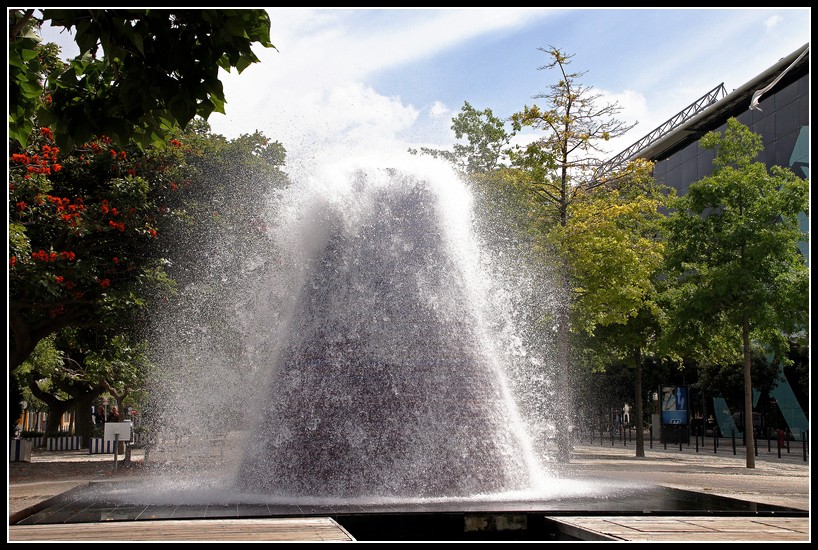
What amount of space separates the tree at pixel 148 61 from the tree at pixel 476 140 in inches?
1020

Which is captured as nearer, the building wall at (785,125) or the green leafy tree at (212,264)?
the green leafy tree at (212,264)

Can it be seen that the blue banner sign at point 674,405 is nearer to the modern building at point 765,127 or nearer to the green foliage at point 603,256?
the modern building at point 765,127

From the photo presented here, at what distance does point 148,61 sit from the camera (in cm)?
550

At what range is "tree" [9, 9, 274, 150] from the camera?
5316 millimetres

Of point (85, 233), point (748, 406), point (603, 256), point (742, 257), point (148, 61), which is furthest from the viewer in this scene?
point (603, 256)

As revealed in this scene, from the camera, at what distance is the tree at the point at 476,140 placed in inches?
1258

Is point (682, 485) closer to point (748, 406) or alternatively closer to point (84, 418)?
point (748, 406)

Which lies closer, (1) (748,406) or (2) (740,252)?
(1) (748,406)

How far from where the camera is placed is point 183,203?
2081 centimetres

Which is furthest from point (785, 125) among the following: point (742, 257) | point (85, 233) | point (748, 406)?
point (85, 233)

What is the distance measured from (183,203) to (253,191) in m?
3.66

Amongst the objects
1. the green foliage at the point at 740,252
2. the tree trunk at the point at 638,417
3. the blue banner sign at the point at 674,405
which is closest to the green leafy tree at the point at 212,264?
the green foliage at the point at 740,252

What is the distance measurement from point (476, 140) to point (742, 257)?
12.4 meters

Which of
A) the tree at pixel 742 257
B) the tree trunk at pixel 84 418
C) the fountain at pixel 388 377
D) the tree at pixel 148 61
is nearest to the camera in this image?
the tree at pixel 148 61
